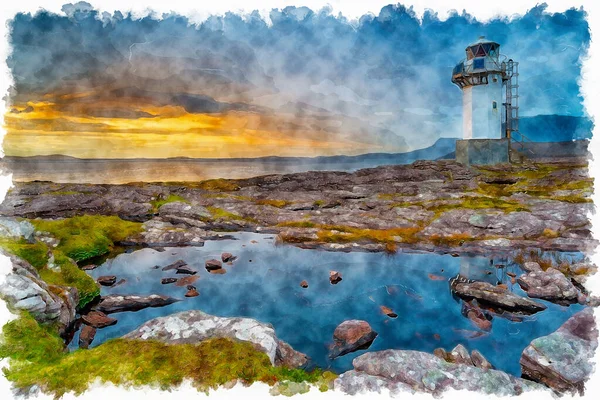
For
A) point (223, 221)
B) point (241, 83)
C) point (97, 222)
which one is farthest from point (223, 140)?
point (97, 222)

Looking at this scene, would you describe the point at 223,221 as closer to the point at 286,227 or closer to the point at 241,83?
the point at 286,227

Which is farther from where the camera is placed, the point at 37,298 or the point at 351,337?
the point at 351,337

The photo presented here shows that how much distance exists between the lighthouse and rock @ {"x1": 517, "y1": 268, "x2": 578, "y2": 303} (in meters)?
15.6

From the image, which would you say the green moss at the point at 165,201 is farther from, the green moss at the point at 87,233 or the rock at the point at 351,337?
the rock at the point at 351,337

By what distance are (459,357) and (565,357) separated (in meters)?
1.64

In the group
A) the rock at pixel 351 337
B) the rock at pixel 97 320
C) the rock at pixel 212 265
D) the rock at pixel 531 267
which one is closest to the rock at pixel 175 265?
the rock at pixel 212 265

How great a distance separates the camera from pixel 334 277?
1212 centimetres

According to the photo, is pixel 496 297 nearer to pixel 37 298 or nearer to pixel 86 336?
pixel 86 336

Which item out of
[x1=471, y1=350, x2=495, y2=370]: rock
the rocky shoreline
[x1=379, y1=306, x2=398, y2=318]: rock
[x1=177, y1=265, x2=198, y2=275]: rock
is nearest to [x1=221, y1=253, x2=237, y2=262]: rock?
the rocky shoreline

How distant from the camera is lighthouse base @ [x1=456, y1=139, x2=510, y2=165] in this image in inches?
983

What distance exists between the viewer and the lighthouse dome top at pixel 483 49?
22688mm

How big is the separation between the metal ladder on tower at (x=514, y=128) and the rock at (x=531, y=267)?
1570 centimetres

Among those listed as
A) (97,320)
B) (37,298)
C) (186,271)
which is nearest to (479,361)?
(97,320)

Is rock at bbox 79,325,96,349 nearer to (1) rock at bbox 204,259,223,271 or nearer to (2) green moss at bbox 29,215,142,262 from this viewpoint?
(1) rock at bbox 204,259,223,271
